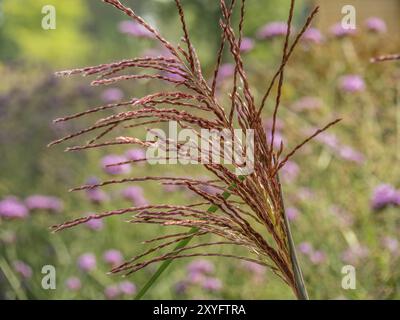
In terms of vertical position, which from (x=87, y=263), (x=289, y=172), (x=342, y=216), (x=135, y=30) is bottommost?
(x=87, y=263)

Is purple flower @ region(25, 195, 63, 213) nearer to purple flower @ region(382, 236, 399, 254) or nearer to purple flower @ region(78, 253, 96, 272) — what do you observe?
purple flower @ region(78, 253, 96, 272)

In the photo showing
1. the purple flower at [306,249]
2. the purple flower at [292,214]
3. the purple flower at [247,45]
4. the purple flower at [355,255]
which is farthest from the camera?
the purple flower at [247,45]

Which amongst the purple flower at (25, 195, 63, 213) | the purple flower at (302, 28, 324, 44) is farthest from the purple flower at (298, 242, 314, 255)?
the purple flower at (302, 28, 324, 44)

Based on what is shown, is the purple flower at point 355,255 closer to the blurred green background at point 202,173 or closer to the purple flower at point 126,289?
the blurred green background at point 202,173

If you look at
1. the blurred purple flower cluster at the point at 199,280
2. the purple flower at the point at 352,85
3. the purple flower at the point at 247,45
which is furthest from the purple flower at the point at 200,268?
the purple flower at the point at 352,85

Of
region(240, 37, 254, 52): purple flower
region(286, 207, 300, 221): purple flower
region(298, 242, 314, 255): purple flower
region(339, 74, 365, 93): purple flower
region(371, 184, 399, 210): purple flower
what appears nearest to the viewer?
region(371, 184, 399, 210): purple flower

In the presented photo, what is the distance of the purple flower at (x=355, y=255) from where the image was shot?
278 cm

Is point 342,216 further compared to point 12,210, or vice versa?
point 342,216

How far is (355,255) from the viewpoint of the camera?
2.79 metres

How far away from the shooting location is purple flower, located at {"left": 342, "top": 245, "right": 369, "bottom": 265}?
278 cm

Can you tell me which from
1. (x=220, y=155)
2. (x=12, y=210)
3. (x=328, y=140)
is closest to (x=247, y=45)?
(x=328, y=140)

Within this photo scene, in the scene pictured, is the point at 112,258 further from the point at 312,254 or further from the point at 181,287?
the point at 312,254

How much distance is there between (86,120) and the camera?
19.2 ft
